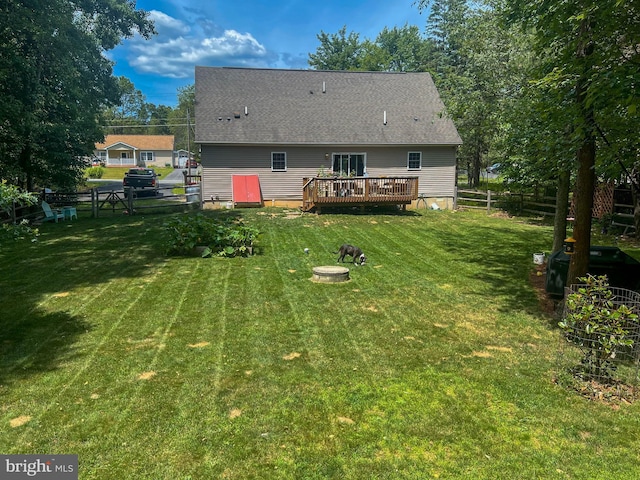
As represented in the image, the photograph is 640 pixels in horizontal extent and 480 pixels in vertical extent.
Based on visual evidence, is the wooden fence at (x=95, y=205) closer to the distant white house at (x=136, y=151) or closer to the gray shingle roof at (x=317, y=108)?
the gray shingle roof at (x=317, y=108)

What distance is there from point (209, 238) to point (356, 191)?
27.4ft

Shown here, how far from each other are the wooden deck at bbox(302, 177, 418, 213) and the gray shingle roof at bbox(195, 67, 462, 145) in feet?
10.2

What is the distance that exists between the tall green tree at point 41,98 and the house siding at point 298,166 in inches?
226

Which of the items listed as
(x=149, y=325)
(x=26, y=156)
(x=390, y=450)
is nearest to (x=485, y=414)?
(x=390, y=450)

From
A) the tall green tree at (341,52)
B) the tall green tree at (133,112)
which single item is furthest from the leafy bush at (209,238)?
the tall green tree at (133,112)

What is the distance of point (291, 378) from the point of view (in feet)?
16.7

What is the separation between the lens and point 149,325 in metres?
6.70

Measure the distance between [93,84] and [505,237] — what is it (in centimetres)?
2531

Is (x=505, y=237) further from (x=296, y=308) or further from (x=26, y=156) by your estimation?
(x=26, y=156)

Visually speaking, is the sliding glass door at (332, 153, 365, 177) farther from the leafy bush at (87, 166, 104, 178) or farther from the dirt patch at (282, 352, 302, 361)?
the leafy bush at (87, 166, 104, 178)

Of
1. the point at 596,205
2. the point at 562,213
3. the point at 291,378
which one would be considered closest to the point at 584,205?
the point at 562,213

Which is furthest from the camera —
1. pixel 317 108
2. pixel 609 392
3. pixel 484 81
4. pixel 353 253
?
pixel 317 108

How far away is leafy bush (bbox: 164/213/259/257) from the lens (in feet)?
36.7

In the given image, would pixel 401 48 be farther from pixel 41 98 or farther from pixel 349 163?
pixel 41 98
